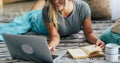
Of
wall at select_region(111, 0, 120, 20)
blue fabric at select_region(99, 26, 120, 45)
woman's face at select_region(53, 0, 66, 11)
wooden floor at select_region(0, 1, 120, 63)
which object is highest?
woman's face at select_region(53, 0, 66, 11)

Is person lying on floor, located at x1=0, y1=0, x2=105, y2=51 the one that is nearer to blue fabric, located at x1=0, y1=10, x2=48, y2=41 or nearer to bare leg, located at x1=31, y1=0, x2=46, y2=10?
blue fabric, located at x1=0, y1=10, x2=48, y2=41

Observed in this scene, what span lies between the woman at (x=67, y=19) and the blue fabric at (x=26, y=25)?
0.78 ft

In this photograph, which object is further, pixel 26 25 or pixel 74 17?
pixel 26 25

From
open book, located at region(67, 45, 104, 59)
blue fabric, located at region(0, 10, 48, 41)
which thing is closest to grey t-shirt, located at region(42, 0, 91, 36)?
blue fabric, located at region(0, 10, 48, 41)

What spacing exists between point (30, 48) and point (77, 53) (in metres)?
0.32

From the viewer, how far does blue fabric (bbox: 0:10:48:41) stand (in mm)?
2310

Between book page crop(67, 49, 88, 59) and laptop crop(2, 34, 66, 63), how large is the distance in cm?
9

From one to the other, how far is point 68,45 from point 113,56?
0.48 m

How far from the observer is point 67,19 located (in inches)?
82.3

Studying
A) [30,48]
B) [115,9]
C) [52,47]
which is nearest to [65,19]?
[52,47]

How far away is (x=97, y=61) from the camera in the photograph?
1.66m

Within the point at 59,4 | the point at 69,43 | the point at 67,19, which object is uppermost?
the point at 59,4

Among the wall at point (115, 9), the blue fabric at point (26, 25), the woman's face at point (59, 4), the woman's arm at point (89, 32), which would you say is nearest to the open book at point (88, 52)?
the woman's arm at point (89, 32)

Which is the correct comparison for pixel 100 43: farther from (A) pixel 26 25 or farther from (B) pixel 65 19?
(A) pixel 26 25
